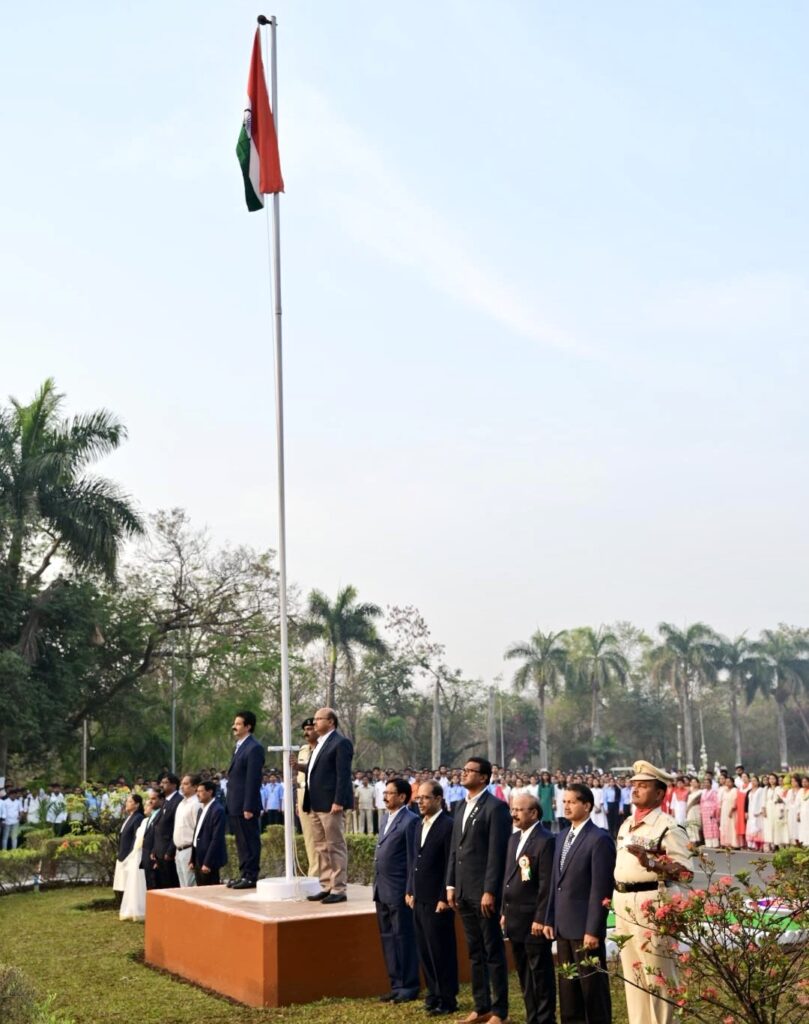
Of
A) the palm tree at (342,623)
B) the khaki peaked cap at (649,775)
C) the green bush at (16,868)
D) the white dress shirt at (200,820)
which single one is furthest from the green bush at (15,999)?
the palm tree at (342,623)

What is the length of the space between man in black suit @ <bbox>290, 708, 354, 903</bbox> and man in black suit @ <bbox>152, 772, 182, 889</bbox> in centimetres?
437

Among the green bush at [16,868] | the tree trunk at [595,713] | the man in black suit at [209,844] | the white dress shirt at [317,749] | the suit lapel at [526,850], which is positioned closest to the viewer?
the suit lapel at [526,850]

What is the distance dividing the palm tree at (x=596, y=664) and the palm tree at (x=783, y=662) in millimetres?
8401

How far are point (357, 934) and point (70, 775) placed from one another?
93.8 ft

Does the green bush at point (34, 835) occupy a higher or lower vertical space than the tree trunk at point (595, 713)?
lower

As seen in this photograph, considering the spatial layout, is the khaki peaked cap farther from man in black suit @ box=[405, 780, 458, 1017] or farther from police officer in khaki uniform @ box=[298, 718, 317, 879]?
police officer in khaki uniform @ box=[298, 718, 317, 879]

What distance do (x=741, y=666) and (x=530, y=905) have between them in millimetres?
65187

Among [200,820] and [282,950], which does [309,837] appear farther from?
[200,820]

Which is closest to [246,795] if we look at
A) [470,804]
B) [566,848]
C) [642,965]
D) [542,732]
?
[470,804]

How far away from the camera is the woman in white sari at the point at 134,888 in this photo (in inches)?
555

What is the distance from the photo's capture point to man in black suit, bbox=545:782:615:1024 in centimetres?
672

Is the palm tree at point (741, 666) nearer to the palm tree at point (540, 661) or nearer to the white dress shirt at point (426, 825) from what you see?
the palm tree at point (540, 661)

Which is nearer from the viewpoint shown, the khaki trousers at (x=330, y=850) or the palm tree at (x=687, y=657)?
the khaki trousers at (x=330, y=850)

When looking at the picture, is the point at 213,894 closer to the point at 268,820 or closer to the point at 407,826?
the point at 407,826
